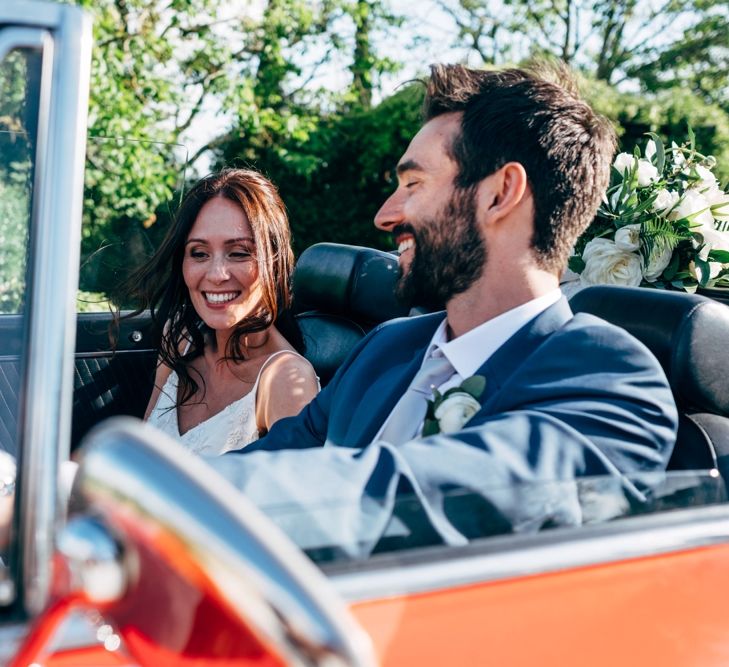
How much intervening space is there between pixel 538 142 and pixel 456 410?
2.26ft

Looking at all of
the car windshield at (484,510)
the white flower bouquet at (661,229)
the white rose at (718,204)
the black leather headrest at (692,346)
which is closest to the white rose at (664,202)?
the white flower bouquet at (661,229)

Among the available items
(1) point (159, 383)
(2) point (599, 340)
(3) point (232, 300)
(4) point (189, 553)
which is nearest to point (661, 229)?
(2) point (599, 340)

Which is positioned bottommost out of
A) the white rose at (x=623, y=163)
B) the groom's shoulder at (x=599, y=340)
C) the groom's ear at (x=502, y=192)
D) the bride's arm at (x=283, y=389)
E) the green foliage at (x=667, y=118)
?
the bride's arm at (x=283, y=389)

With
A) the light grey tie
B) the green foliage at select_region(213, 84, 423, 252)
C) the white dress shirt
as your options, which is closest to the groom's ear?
the white dress shirt

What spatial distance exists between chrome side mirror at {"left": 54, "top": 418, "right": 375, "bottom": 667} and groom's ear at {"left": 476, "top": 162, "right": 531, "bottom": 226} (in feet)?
4.64

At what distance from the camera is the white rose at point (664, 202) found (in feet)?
9.58

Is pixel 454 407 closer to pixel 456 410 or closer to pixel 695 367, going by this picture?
pixel 456 410

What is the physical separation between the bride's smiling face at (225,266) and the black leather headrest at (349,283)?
0.52m

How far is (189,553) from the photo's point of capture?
83cm

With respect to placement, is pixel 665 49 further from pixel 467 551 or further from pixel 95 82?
pixel 467 551

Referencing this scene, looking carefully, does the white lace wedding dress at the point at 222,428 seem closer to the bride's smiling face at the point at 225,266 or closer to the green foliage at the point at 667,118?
the bride's smiling face at the point at 225,266

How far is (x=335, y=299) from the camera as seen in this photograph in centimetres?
349

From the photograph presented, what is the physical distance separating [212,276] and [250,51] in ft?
28.1

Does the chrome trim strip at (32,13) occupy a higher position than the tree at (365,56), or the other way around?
the tree at (365,56)
